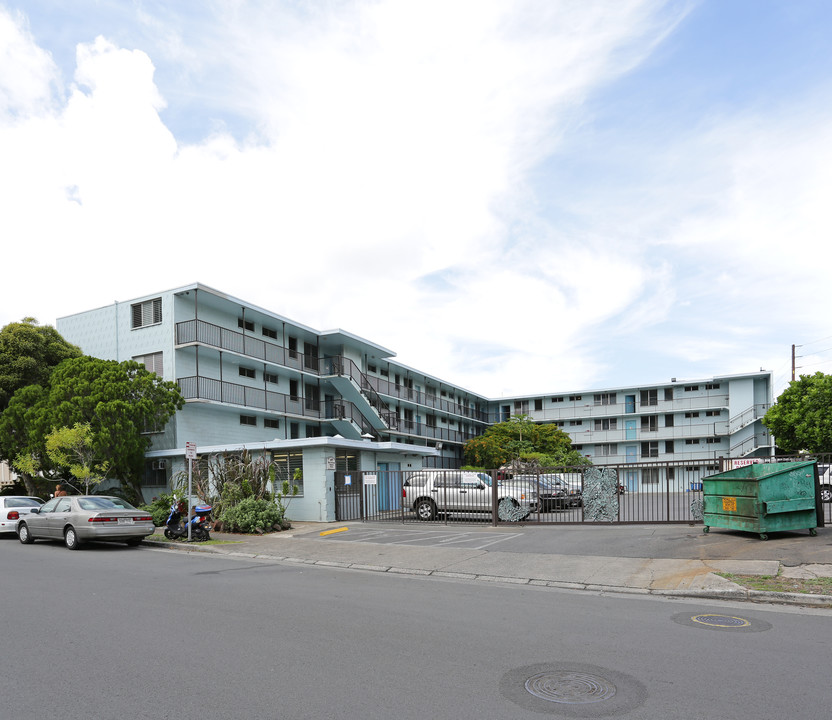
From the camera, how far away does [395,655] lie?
20.1 ft

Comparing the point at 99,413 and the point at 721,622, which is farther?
the point at 99,413

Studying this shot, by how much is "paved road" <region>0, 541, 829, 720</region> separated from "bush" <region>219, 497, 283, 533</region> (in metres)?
8.78

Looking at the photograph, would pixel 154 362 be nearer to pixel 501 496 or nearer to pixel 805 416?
pixel 501 496

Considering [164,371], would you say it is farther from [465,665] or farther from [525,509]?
[465,665]

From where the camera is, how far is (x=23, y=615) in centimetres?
796

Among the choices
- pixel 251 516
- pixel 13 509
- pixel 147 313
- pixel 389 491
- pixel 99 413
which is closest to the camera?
pixel 251 516

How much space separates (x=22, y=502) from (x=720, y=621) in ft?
68.0

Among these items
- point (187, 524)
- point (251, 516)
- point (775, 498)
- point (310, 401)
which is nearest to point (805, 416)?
point (310, 401)

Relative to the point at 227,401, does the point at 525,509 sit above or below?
below

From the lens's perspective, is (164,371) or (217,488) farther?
(164,371)

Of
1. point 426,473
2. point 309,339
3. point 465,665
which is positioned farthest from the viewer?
point 309,339

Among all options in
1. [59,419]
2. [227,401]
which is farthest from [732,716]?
[227,401]

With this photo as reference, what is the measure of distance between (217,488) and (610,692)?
17211mm

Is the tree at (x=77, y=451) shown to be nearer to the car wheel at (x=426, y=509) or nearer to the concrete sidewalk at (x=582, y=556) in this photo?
the concrete sidewalk at (x=582, y=556)
